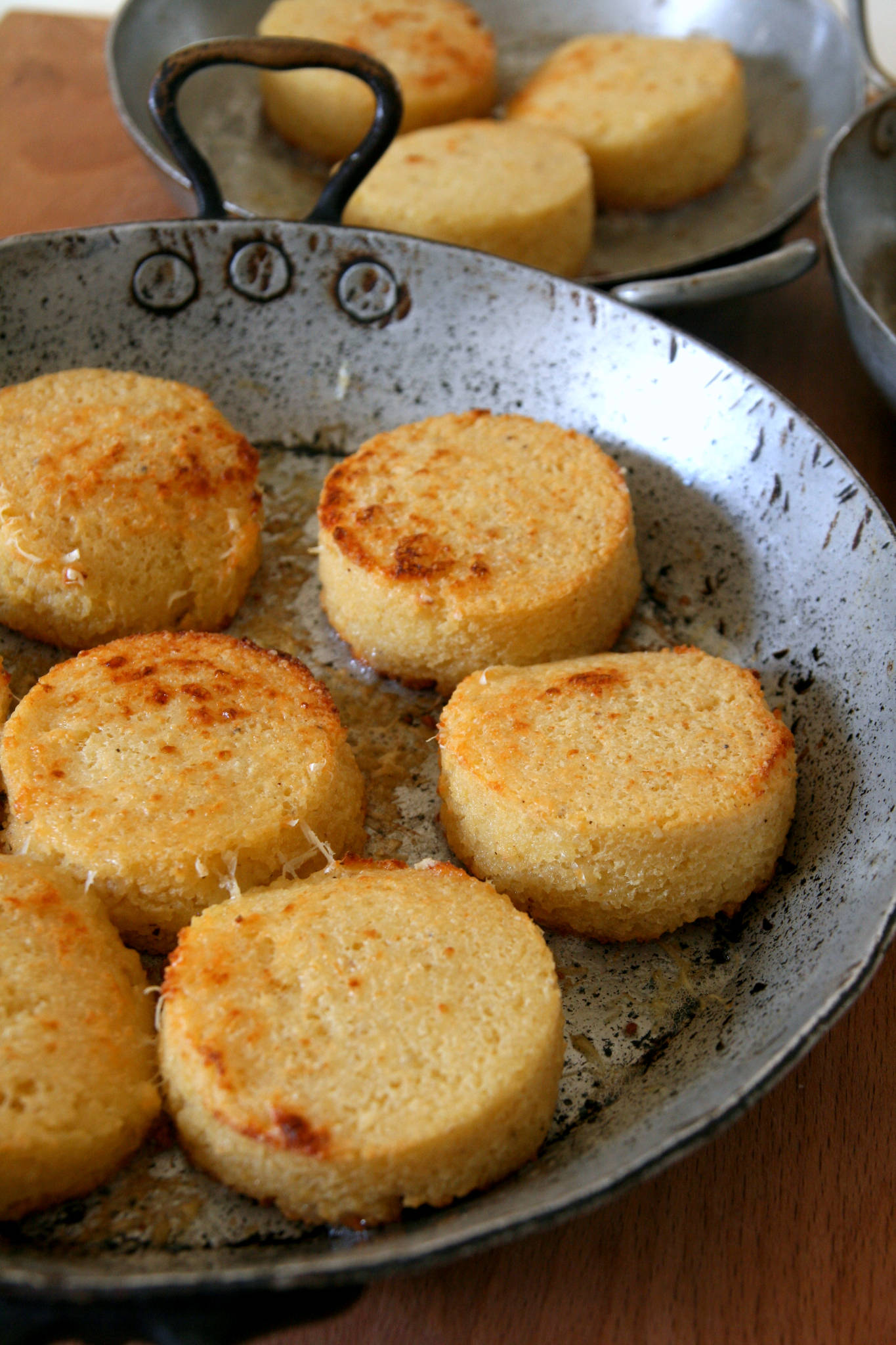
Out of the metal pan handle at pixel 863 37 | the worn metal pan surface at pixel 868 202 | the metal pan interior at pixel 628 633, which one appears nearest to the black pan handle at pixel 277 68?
the metal pan interior at pixel 628 633

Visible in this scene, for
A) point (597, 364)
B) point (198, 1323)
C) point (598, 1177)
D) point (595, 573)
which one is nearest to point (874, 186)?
point (597, 364)

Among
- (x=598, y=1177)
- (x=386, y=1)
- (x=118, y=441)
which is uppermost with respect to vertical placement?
(x=386, y=1)

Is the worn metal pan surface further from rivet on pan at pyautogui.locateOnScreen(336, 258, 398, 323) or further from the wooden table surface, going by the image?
the wooden table surface

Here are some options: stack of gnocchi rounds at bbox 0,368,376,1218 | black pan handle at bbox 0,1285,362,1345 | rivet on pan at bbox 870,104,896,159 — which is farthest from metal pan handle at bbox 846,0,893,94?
black pan handle at bbox 0,1285,362,1345

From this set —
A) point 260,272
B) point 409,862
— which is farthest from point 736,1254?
point 260,272

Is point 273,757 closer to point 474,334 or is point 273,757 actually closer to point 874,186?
point 474,334

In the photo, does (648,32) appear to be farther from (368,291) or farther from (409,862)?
(409,862)

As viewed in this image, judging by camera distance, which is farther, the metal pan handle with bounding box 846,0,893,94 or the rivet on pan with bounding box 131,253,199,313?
the metal pan handle with bounding box 846,0,893,94
